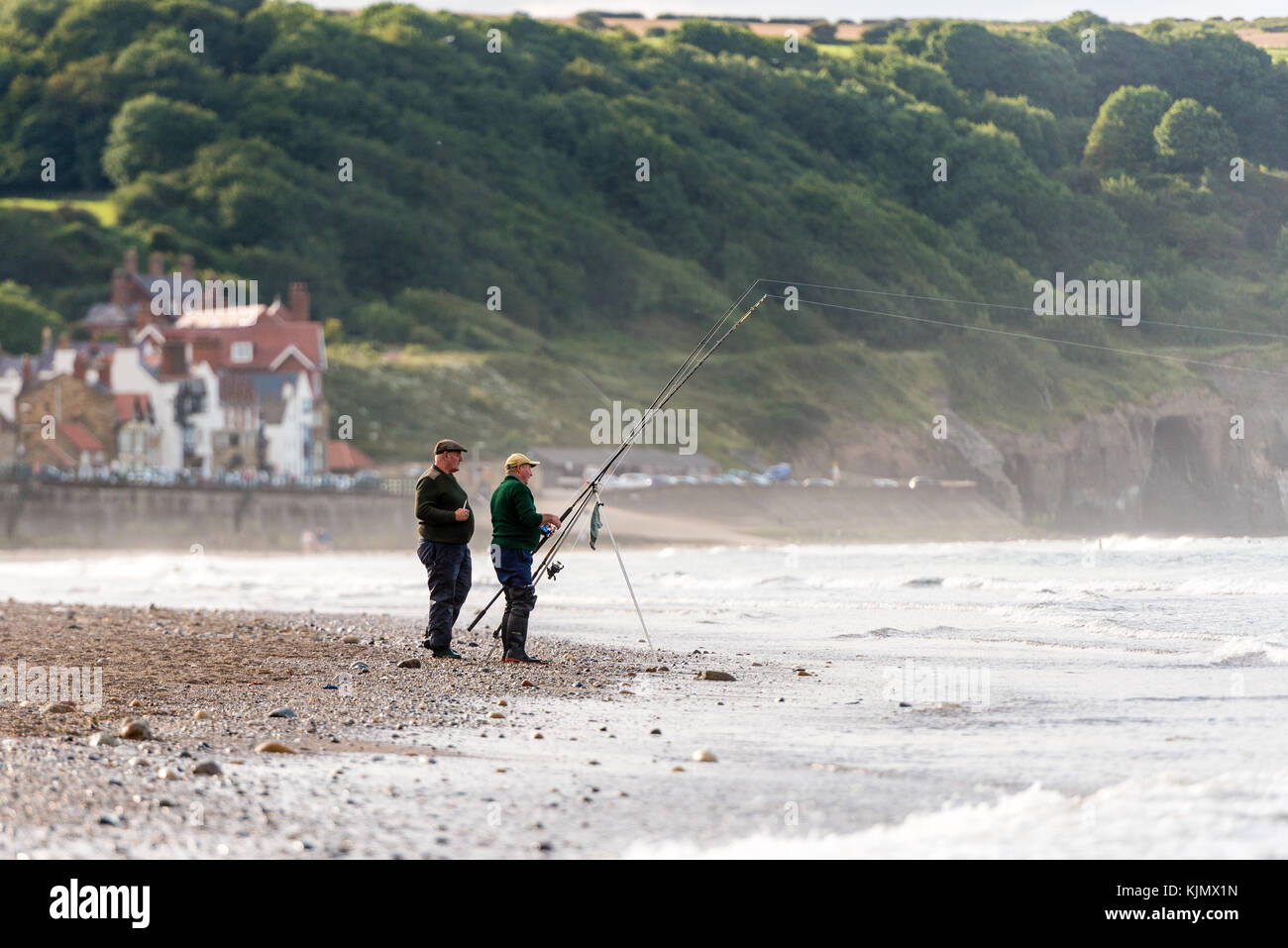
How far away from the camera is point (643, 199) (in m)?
123

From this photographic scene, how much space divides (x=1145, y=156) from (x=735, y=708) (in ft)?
461

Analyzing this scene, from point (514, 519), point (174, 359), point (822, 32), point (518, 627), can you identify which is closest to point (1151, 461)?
point (174, 359)

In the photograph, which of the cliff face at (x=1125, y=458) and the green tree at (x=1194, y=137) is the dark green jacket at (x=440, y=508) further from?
the green tree at (x=1194, y=137)

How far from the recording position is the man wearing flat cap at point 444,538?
9.76m

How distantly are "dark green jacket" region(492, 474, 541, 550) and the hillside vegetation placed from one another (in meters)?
67.7

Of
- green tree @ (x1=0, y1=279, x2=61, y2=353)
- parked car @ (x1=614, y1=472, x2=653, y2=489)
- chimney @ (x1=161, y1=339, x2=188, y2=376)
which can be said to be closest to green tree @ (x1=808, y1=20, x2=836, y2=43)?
green tree @ (x1=0, y1=279, x2=61, y2=353)

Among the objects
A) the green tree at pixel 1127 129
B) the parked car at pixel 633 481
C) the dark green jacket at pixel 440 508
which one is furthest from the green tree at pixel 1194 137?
the dark green jacket at pixel 440 508

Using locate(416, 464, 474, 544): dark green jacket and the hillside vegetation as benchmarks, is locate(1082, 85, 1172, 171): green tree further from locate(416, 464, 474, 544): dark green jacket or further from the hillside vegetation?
locate(416, 464, 474, 544): dark green jacket

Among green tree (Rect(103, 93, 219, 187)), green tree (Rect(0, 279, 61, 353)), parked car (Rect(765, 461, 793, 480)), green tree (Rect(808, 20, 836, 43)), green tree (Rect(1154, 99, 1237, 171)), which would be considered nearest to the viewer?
green tree (Rect(0, 279, 61, 353))

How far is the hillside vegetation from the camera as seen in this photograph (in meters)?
94.6

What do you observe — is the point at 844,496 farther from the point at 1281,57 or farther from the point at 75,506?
the point at 1281,57

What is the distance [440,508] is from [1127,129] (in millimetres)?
137496

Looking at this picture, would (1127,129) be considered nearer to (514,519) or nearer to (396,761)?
(514,519)
